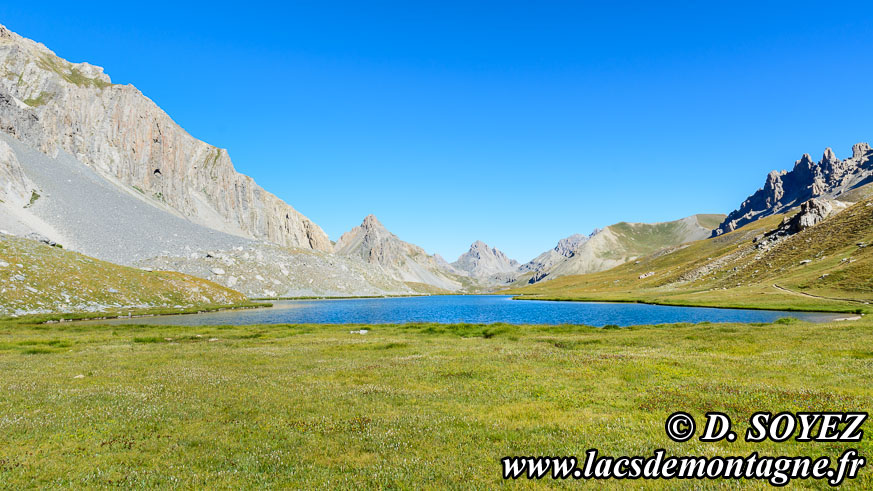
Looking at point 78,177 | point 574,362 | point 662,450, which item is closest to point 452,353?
point 574,362

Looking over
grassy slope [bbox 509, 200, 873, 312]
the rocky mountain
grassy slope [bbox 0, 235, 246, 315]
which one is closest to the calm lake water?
grassy slope [bbox 509, 200, 873, 312]

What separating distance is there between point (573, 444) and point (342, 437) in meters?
7.74

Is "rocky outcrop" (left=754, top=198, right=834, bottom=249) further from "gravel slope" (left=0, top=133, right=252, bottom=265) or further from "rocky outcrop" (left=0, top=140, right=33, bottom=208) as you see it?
"rocky outcrop" (left=0, top=140, right=33, bottom=208)

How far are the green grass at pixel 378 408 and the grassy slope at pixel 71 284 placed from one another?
222 ft

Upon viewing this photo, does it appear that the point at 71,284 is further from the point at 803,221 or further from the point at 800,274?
the point at 803,221

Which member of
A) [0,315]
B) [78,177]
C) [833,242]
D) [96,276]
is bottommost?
[0,315]

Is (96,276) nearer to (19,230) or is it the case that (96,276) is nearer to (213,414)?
A: (19,230)

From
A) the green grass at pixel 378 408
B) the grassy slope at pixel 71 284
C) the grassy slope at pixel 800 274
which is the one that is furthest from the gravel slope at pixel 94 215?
the grassy slope at pixel 800 274

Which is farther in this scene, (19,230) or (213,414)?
(19,230)

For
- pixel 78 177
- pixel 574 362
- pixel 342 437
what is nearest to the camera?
pixel 342 437

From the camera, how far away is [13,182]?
14550 cm

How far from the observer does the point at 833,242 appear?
5290 inches

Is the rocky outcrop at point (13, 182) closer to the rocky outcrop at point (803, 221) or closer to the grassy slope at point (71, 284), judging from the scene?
the grassy slope at point (71, 284)

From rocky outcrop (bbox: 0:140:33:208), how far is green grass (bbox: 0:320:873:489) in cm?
15928
